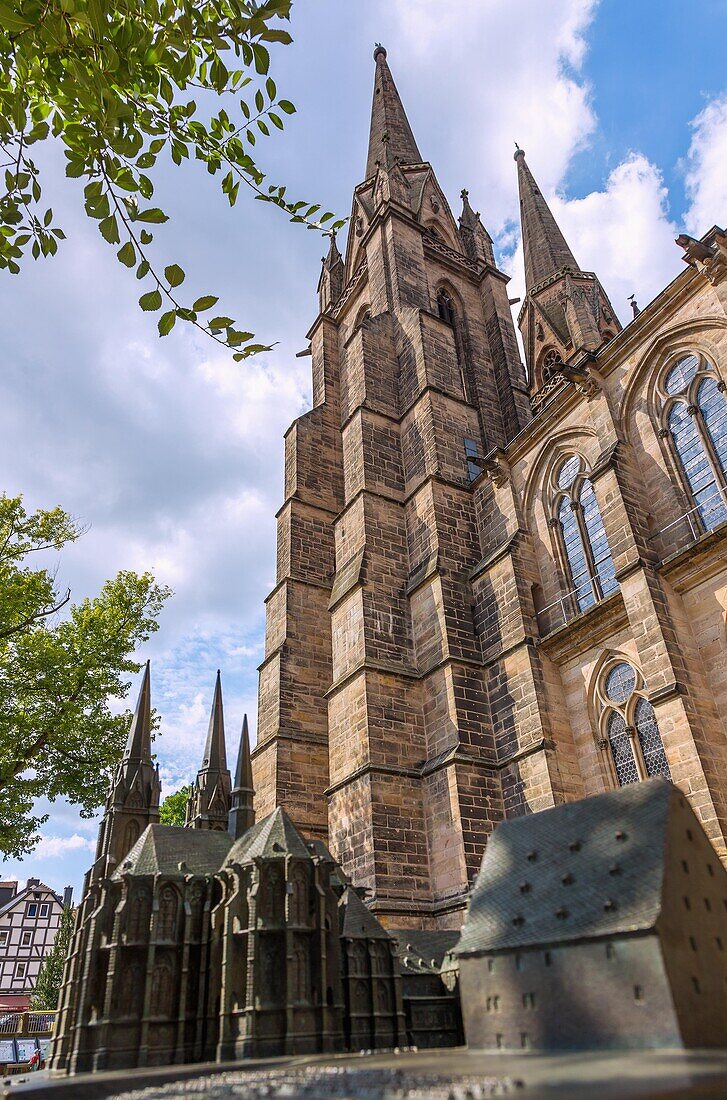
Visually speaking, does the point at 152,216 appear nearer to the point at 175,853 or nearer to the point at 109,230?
the point at 109,230

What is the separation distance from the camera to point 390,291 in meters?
21.2

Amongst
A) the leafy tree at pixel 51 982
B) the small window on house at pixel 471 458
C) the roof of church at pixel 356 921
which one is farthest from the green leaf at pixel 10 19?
the leafy tree at pixel 51 982

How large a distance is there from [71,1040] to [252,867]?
2343 millimetres

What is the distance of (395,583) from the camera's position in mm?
15852

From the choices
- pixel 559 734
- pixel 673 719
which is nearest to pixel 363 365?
pixel 559 734

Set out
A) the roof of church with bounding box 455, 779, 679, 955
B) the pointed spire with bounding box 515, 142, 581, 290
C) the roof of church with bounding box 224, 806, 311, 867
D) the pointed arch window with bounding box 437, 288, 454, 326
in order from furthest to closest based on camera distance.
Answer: the pointed spire with bounding box 515, 142, 581, 290
the pointed arch window with bounding box 437, 288, 454, 326
the roof of church with bounding box 224, 806, 311, 867
the roof of church with bounding box 455, 779, 679, 955

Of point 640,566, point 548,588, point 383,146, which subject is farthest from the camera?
point 383,146

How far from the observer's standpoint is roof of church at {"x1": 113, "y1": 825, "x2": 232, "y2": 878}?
24.5 feet

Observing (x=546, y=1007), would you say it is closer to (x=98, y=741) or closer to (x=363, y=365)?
(x=98, y=741)

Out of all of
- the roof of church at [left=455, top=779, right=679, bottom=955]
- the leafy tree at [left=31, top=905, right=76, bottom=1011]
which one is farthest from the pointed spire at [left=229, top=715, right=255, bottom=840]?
the leafy tree at [left=31, top=905, right=76, bottom=1011]

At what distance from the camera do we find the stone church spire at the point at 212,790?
42.6 ft

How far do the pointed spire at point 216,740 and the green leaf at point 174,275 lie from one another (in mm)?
10999

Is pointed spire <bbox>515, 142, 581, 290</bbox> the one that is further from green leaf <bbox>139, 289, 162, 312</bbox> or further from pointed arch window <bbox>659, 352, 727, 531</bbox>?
green leaf <bbox>139, 289, 162, 312</bbox>

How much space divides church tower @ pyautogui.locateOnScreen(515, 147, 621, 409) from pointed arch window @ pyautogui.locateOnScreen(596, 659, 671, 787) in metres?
12.1
